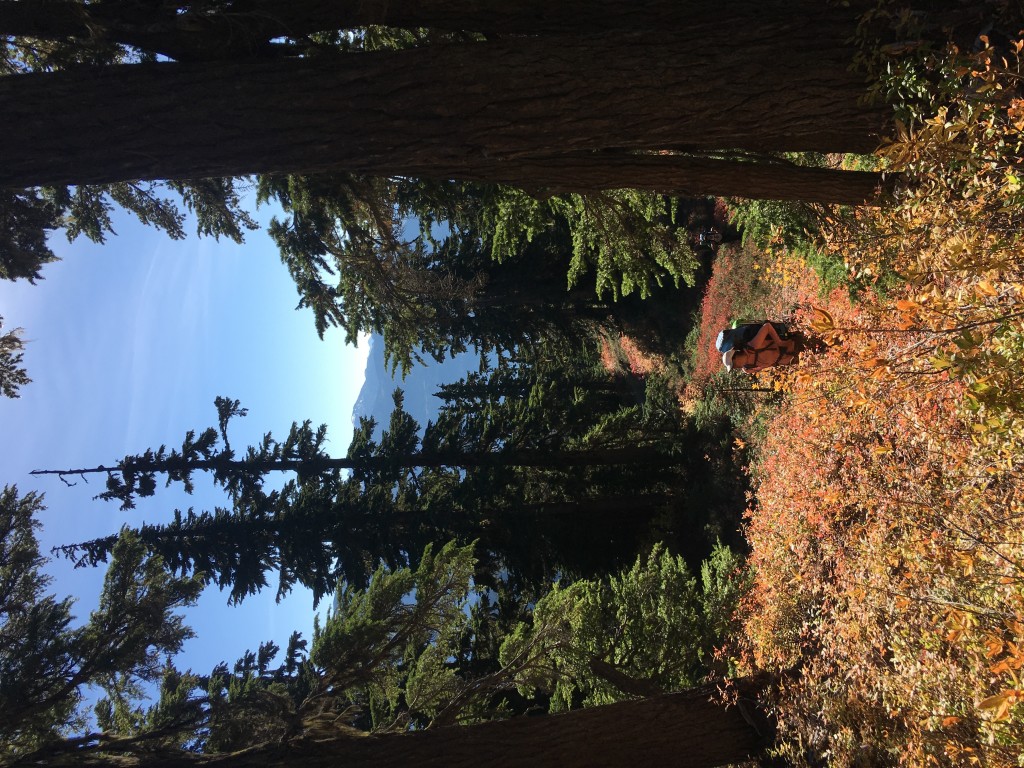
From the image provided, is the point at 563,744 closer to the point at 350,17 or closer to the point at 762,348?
the point at 762,348

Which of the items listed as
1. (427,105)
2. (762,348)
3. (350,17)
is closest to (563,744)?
(762,348)

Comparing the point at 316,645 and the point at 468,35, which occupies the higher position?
the point at 468,35

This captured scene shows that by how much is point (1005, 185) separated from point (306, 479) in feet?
48.2

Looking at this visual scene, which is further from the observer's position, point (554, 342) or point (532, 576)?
point (554, 342)

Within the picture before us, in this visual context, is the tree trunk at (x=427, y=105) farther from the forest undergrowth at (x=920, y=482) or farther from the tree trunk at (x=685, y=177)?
the forest undergrowth at (x=920, y=482)

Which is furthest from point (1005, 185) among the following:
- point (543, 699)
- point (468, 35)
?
point (543, 699)

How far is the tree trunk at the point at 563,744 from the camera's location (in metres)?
5.99

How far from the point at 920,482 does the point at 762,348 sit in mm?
4097

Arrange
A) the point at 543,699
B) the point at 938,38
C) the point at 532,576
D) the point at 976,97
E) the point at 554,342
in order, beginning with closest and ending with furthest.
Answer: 1. the point at 976,97
2. the point at 938,38
3. the point at 543,699
4. the point at 532,576
5. the point at 554,342

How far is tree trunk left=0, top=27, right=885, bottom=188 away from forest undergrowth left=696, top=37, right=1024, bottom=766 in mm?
980

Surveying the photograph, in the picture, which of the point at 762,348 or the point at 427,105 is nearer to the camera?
the point at 427,105

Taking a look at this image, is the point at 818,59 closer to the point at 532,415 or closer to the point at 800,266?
the point at 800,266

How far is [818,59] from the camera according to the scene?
4969 millimetres

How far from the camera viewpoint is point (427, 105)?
4738mm
